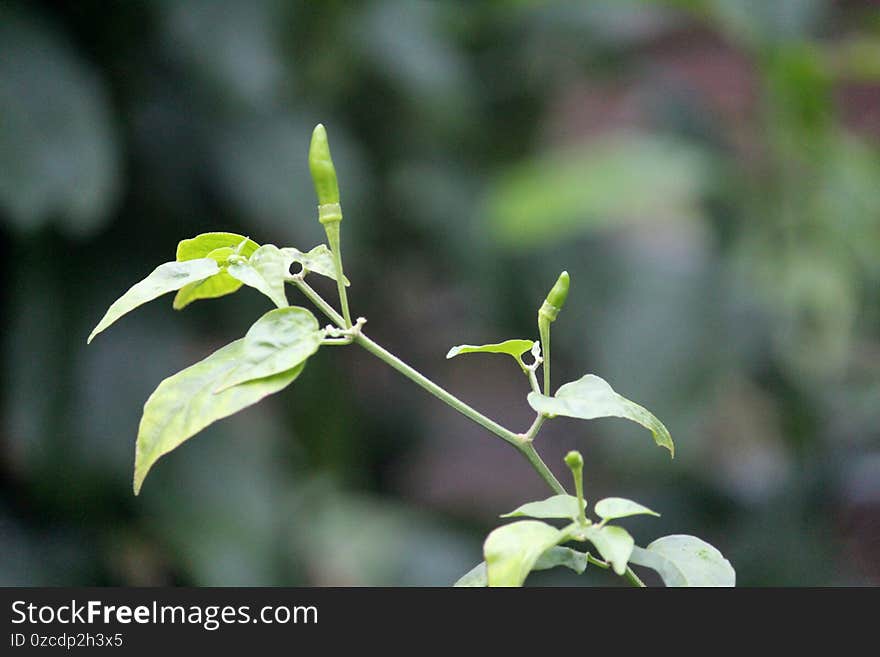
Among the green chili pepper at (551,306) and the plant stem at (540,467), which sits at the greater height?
the green chili pepper at (551,306)

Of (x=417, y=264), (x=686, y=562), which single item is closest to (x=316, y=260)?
(x=686, y=562)

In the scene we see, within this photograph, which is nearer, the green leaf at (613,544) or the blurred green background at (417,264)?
the green leaf at (613,544)

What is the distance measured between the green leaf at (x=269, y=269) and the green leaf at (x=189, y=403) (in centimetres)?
2

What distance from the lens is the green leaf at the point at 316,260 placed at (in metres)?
0.31

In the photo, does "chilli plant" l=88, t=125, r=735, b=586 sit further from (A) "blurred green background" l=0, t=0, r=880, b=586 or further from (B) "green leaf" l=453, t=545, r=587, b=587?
(A) "blurred green background" l=0, t=0, r=880, b=586

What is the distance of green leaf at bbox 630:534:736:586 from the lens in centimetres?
29

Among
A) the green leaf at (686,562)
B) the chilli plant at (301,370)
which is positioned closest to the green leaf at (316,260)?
the chilli plant at (301,370)

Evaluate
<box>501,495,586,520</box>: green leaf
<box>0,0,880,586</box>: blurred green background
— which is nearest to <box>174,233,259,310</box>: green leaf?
<box>501,495,586,520</box>: green leaf

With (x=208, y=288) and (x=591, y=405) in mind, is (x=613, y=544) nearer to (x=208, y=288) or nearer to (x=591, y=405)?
(x=591, y=405)

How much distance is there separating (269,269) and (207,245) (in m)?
0.03

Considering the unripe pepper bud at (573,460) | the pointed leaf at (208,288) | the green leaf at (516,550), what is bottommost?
the green leaf at (516,550)

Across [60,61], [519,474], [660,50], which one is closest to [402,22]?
[60,61]

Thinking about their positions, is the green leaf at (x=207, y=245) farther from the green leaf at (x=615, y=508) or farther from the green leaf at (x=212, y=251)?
the green leaf at (x=615, y=508)

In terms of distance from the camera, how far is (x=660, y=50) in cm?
140
